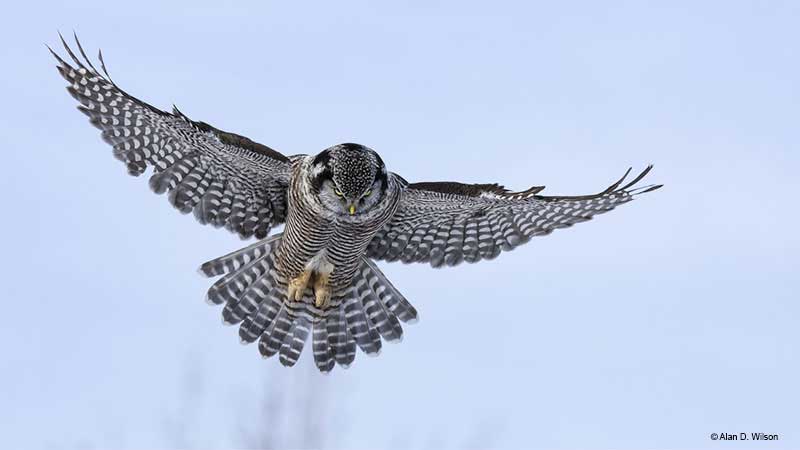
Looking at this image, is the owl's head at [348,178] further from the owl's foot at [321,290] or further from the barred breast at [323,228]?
Answer: the owl's foot at [321,290]

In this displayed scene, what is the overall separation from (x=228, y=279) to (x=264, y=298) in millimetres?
412

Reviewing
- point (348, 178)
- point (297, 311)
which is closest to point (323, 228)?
point (348, 178)

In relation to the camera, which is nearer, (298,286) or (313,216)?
(313,216)

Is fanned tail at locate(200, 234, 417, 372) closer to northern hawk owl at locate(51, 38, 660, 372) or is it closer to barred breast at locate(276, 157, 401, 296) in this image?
northern hawk owl at locate(51, 38, 660, 372)

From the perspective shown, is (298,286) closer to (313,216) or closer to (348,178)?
(313,216)

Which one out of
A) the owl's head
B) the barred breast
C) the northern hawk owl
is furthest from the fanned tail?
the owl's head

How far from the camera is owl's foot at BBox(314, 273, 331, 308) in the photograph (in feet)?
54.0

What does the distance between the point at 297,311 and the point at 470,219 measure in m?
2.00

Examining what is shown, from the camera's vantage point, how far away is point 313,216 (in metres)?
15.3

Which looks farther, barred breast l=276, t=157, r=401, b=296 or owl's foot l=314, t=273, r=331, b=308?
owl's foot l=314, t=273, r=331, b=308

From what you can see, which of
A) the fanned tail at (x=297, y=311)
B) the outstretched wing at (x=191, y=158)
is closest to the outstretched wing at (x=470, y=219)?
the fanned tail at (x=297, y=311)

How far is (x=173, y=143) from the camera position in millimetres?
15625

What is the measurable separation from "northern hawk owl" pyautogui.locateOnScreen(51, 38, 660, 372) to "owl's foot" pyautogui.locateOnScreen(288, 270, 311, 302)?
0.01 metres

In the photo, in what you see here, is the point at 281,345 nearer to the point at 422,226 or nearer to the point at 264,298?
the point at 264,298
